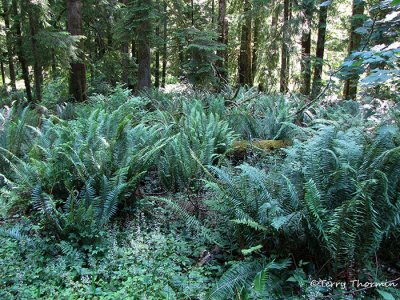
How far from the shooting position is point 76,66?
8.83 meters

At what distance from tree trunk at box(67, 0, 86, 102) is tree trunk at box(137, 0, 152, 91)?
1.51m

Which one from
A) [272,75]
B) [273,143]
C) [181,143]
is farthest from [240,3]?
[181,143]

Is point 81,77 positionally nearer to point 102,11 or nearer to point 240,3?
point 102,11

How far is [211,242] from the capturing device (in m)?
2.85

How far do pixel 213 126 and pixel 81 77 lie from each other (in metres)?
5.56

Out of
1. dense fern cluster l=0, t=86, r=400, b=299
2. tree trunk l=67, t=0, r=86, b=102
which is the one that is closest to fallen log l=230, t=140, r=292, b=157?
dense fern cluster l=0, t=86, r=400, b=299

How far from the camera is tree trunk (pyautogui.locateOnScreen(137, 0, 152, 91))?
784 cm

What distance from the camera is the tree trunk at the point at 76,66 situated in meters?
8.38

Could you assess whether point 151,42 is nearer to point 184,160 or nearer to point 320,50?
point 184,160

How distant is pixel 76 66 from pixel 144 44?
1.94m

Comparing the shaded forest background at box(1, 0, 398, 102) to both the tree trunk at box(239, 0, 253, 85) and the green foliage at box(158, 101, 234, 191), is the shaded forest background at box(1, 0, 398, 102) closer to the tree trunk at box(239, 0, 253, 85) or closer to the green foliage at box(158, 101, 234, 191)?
the tree trunk at box(239, 0, 253, 85)

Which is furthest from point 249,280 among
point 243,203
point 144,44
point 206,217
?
point 144,44

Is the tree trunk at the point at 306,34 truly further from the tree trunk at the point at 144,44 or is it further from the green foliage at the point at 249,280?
the green foliage at the point at 249,280

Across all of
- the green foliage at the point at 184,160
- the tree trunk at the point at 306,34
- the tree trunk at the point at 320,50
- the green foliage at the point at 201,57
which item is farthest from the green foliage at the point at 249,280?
the tree trunk at the point at 306,34
